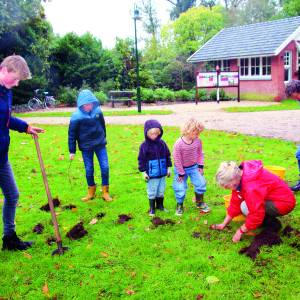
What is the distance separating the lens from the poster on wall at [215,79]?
24344 mm

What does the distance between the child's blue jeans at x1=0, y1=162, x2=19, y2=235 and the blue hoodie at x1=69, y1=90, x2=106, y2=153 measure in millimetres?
1750

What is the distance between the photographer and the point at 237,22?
176ft

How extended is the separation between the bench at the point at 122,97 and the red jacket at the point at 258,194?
67.2 feet

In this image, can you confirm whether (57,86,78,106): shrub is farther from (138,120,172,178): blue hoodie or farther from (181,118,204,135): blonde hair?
(181,118,204,135): blonde hair

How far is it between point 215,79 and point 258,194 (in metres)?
21.0

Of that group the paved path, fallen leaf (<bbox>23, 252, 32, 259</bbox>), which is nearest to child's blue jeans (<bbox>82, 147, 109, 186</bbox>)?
fallen leaf (<bbox>23, 252, 32, 259</bbox>)

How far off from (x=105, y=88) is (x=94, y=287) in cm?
2517

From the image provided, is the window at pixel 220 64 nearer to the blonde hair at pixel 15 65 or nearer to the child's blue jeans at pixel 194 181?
the child's blue jeans at pixel 194 181

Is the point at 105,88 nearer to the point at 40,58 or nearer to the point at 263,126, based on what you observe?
the point at 40,58

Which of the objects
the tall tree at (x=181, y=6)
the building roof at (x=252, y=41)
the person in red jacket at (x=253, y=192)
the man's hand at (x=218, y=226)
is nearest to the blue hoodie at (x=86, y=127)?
the man's hand at (x=218, y=226)

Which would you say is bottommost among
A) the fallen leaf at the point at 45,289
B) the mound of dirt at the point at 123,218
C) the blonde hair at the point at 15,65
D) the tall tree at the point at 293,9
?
the fallen leaf at the point at 45,289

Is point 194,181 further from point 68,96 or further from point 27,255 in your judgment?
point 68,96

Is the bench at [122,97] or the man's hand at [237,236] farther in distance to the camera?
the bench at [122,97]

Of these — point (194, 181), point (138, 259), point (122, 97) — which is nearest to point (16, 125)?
point (138, 259)
